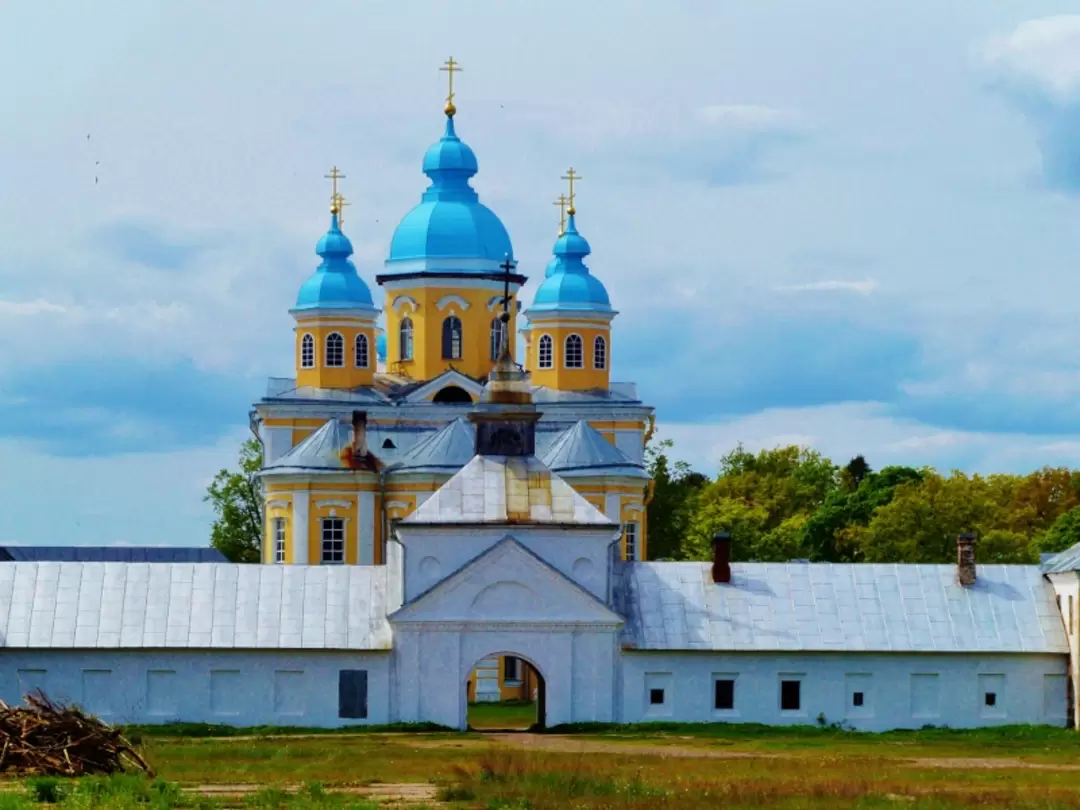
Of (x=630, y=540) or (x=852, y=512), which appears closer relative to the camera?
(x=630, y=540)

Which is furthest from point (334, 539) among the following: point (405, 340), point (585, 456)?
point (405, 340)

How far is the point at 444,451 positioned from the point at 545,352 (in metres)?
9.25

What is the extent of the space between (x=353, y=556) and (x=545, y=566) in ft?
90.5

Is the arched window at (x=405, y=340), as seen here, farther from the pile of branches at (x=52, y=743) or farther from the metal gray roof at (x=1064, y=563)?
the pile of branches at (x=52, y=743)

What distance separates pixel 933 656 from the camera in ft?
192

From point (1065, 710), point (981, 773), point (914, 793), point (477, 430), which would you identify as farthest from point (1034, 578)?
point (914, 793)

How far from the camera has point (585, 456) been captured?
8525cm

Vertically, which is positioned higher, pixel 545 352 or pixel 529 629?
pixel 545 352

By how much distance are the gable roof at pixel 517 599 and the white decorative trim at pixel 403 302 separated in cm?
3460

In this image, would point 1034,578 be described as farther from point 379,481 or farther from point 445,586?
point 379,481

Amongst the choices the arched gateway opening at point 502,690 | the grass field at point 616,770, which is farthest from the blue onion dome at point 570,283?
the grass field at point 616,770

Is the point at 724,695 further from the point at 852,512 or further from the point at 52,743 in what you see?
the point at 852,512

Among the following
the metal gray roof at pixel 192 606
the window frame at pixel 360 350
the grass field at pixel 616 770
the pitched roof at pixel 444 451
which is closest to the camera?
the grass field at pixel 616 770

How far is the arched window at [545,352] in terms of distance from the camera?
302 ft
